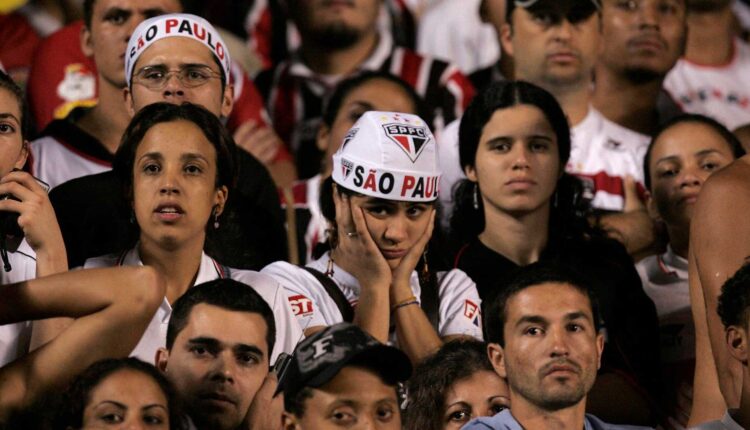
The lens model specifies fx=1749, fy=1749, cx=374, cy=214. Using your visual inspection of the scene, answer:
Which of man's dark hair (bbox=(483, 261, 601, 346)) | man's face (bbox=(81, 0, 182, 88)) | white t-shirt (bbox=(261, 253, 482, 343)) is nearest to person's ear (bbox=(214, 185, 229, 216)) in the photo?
white t-shirt (bbox=(261, 253, 482, 343))

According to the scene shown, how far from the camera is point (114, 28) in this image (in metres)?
7.54

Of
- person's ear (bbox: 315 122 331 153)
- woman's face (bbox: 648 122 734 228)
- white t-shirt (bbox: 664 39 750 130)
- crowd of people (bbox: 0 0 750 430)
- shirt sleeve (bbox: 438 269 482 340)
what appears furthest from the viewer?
white t-shirt (bbox: 664 39 750 130)

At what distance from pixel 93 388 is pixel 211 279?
3.49ft

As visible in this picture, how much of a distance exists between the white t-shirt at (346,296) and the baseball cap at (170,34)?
104cm

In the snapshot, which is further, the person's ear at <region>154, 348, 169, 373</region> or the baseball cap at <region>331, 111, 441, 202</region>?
the baseball cap at <region>331, 111, 441, 202</region>

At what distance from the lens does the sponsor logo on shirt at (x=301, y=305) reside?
251 inches

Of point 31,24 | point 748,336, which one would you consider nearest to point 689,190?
point 748,336

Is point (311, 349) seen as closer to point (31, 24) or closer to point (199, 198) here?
point (199, 198)

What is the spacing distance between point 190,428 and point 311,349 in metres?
0.49

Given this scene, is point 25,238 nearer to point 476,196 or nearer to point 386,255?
point 386,255

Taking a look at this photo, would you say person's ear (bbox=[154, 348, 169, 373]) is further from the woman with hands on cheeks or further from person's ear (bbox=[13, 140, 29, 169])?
person's ear (bbox=[13, 140, 29, 169])

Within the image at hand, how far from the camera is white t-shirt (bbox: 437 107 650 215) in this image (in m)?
8.01

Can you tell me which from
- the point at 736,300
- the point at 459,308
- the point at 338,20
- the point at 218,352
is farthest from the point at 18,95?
the point at 338,20

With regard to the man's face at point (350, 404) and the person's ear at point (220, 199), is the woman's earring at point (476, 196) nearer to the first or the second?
the person's ear at point (220, 199)
